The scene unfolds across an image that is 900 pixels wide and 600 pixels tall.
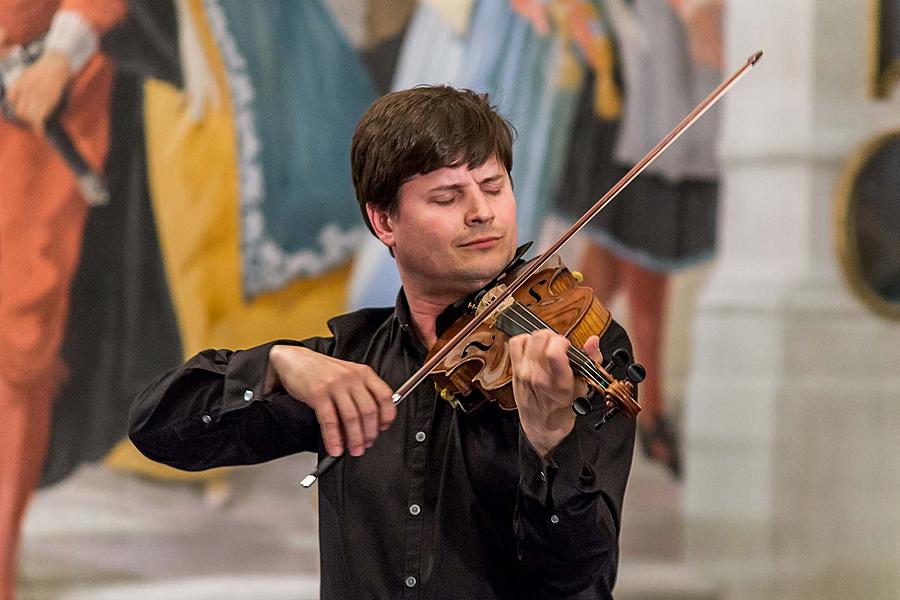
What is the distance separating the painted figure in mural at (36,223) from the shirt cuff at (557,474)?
6.35ft

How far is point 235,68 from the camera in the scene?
3074mm

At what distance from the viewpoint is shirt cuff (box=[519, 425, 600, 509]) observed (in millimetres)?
1240

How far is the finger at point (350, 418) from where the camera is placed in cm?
119

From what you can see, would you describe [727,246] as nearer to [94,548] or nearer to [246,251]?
[246,251]

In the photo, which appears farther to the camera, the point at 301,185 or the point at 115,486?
the point at 301,185

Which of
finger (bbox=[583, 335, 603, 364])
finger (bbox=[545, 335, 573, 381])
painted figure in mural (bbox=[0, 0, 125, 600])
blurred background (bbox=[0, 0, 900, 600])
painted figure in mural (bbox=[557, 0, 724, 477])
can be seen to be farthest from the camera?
painted figure in mural (bbox=[557, 0, 724, 477])

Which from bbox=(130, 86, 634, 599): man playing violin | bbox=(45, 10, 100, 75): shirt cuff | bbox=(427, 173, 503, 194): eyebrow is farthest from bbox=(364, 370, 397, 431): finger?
bbox=(45, 10, 100, 75): shirt cuff

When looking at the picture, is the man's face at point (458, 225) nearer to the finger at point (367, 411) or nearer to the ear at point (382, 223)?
the ear at point (382, 223)

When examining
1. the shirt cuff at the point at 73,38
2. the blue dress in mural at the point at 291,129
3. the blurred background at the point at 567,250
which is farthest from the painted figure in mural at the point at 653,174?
the shirt cuff at the point at 73,38

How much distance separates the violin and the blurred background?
172 cm

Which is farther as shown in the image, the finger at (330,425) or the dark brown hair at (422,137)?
the dark brown hair at (422,137)

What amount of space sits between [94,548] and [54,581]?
4.7 inches

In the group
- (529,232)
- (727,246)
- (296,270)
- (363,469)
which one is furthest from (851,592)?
(363,469)

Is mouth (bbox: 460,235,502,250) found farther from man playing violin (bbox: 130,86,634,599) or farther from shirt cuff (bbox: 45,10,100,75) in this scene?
shirt cuff (bbox: 45,10,100,75)
